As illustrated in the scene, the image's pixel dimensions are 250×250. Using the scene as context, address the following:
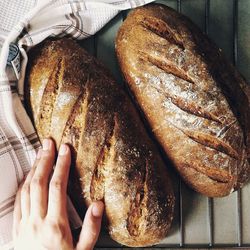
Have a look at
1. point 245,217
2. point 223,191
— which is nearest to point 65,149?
point 223,191

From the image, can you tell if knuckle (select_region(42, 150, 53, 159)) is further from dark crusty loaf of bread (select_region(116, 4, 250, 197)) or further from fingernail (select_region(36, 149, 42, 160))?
dark crusty loaf of bread (select_region(116, 4, 250, 197))

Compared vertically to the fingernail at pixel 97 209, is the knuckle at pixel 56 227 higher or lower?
lower

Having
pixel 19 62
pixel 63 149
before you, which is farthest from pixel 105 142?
pixel 19 62

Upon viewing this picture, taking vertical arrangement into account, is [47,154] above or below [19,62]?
below

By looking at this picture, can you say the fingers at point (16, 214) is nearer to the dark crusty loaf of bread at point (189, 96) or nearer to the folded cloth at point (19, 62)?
the folded cloth at point (19, 62)

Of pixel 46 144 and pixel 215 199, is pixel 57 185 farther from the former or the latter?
pixel 215 199

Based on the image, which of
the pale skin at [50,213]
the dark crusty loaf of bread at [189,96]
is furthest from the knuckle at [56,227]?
the dark crusty loaf of bread at [189,96]

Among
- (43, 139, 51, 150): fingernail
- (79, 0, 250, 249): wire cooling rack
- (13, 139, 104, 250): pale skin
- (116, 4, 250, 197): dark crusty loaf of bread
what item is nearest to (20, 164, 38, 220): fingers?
(13, 139, 104, 250): pale skin
